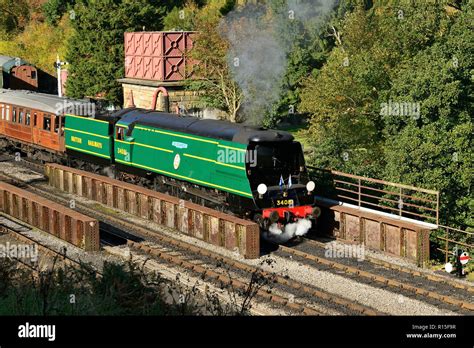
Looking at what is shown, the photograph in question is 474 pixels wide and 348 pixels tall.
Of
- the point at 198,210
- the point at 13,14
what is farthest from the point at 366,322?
the point at 13,14

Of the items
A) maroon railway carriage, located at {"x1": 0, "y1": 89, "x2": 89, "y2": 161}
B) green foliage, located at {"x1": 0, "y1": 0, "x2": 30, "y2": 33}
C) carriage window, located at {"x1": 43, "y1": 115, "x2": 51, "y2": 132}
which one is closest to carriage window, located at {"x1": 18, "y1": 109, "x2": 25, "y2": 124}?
maroon railway carriage, located at {"x1": 0, "y1": 89, "x2": 89, "y2": 161}

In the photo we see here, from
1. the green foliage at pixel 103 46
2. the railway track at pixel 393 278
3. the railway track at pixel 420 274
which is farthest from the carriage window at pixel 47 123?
the railway track at pixel 420 274

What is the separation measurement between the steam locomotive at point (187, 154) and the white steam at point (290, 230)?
0.51 ft

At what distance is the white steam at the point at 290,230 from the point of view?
20828 millimetres

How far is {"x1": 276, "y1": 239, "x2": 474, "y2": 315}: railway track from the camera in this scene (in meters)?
16.2

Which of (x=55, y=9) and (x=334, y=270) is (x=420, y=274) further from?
(x=55, y=9)

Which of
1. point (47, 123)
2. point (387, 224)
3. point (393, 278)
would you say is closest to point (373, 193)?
point (387, 224)

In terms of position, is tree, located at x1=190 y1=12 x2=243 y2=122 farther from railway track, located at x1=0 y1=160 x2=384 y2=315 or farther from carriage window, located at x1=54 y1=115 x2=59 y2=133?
railway track, located at x1=0 y1=160 x2=384 y2=315

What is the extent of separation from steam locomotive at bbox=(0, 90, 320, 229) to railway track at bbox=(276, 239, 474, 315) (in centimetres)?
126

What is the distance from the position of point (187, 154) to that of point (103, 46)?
89.6ft

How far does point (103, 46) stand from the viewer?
4803 cm

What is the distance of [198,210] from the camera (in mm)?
21531

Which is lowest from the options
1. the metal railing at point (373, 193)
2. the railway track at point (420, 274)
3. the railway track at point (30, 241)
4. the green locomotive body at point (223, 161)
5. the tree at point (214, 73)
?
the railway track at point (420, 274)

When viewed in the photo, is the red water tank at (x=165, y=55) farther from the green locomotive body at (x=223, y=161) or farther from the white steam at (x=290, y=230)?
the white steam at (x=290, y=230)
